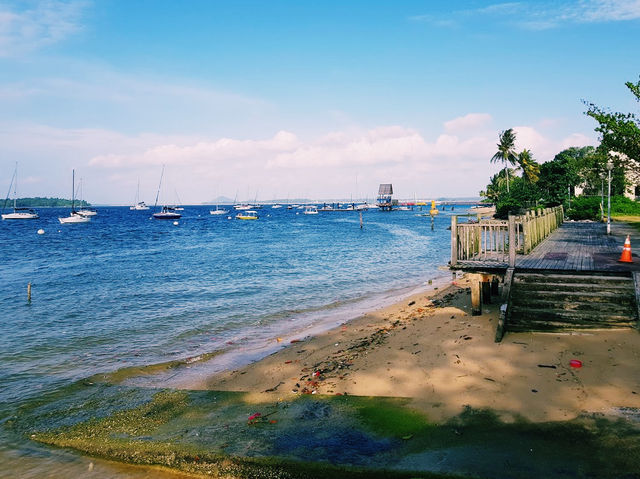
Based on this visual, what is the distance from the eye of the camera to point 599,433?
5859 millimetres

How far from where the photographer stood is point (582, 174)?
26.0 metres

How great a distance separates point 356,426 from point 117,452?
405 centimetres

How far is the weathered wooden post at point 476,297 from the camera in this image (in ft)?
39.8

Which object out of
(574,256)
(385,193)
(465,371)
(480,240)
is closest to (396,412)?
(465,371)

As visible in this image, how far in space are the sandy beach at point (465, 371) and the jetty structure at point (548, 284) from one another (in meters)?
0.40

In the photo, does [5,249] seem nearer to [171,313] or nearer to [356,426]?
[171,313]

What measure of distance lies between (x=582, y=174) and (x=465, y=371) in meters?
23.4

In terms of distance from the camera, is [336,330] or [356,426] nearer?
[356,426]

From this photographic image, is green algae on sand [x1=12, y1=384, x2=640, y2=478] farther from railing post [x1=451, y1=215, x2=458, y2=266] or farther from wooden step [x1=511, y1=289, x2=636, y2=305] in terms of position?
railing post [x1=451, y1=215, x2=458, y2=266]

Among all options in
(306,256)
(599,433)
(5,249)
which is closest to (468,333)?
(599,433)

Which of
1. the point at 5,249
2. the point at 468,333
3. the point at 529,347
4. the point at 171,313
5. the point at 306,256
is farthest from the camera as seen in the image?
the point at 5,249

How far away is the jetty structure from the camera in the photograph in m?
9.38

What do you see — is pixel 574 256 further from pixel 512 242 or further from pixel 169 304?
pixel 169 304

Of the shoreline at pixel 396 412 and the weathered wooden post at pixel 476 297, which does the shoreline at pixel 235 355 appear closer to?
the shoreline at pixel 396 412
